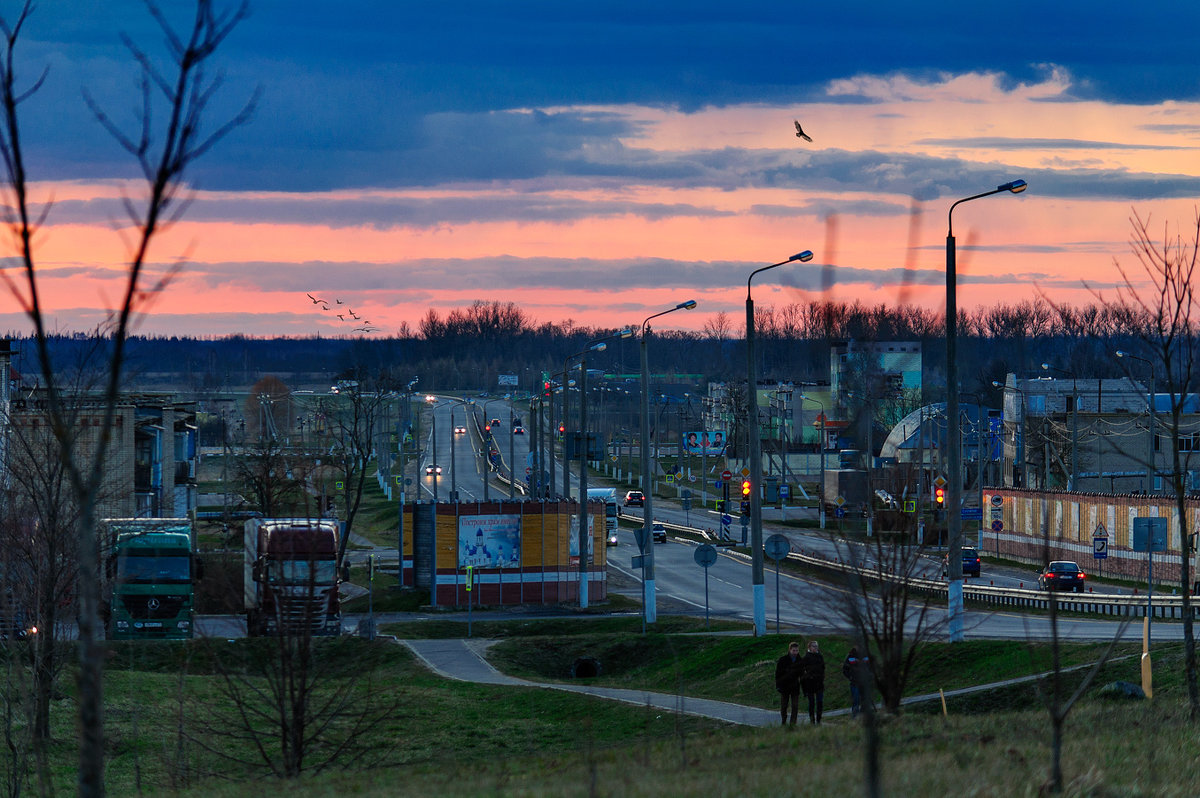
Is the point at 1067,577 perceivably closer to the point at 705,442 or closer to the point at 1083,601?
the point at 1083,601

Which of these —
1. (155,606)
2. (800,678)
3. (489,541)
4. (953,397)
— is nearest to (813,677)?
(800,678)

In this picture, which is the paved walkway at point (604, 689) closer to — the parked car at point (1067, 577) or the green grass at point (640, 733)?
the green grass at point (640, 733)

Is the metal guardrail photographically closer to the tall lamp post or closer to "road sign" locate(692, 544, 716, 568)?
"road sign" locate(692, 544, 716, 568)

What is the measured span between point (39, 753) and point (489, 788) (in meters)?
5.38

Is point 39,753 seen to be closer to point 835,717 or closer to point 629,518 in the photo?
point 835,717

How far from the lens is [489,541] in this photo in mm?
43219

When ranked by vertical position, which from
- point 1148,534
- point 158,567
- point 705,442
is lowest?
point 158,567

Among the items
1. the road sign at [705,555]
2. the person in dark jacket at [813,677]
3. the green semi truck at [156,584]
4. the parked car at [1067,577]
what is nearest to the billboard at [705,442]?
the parked car at [1067,577]

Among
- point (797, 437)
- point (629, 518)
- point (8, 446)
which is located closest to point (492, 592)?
point (8, 446)

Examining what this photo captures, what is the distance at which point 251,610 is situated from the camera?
115 feet

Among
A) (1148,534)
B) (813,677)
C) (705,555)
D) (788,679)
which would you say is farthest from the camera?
(705,555)

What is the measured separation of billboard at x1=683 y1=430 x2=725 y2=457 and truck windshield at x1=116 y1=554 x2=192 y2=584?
2137 inches

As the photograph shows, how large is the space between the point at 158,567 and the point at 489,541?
12.0 meters

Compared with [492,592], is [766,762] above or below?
above
